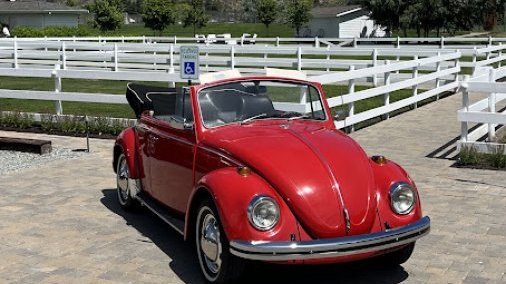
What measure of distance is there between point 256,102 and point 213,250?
145 centimetres

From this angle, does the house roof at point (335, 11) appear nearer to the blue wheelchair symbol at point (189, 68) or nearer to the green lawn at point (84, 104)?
the green lawn at point (84, 104)

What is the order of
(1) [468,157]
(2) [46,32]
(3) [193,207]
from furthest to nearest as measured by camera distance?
1. (2) [46,32]
2. (1) [468,157]
3. (3) [193,207]

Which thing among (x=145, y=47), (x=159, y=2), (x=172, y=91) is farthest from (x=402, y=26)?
(x=172, y=91)

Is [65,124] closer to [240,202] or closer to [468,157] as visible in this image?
[468,157]

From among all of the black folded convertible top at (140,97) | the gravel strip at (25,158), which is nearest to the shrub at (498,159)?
the black folded convertible top at (140,97)

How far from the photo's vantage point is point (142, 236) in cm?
676

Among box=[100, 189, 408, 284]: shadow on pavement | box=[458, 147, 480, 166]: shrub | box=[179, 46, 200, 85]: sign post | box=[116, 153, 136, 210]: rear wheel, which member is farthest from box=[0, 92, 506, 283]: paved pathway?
box=[179, 46, 200, 85]: sign post

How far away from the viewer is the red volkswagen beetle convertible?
15.9ft

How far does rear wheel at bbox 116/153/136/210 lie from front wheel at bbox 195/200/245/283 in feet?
6.95

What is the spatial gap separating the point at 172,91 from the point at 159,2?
166 feet

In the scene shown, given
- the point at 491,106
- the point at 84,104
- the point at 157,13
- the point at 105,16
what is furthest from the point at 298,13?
the point at 491,106

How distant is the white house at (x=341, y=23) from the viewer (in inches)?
2657

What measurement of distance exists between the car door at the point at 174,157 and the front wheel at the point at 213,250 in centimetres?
56

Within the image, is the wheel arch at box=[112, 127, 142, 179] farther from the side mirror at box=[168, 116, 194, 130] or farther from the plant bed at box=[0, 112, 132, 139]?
the plant bed at box=[0, 112, 132, 139]
